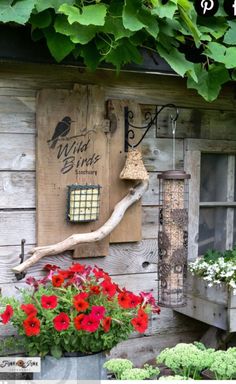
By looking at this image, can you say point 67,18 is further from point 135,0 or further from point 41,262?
point 41,262

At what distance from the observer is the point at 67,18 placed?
234 cm

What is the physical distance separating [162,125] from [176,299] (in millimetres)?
985

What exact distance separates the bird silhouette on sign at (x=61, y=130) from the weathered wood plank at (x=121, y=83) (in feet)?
0.61

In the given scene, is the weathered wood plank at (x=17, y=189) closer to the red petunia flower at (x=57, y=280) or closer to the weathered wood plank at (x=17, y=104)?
the weathered wood plank at (x=17, y=104)

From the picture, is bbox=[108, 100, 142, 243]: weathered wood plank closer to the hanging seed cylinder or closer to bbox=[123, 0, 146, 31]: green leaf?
the hanging seed cylinder

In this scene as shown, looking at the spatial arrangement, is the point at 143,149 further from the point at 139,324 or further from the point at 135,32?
the point at 139,324

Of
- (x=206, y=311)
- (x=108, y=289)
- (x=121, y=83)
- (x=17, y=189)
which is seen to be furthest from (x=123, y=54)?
(x=206, y=311)

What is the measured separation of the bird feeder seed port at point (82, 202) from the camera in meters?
2.77

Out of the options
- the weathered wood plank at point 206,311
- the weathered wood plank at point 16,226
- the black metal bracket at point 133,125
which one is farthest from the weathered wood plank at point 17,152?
the weathered wood plank at point 206,311

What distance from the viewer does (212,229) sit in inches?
136

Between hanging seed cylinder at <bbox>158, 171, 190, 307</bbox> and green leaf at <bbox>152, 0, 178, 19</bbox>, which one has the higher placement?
green leaf at <bbox>152, 0, 178, 19</bbox>

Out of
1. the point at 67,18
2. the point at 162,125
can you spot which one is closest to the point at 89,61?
the point at 67,18

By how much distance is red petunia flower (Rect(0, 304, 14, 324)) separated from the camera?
7.70 feet

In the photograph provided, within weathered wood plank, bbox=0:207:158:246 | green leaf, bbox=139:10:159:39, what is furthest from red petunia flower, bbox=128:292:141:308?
green leaf, bbox=139:10:159:39
